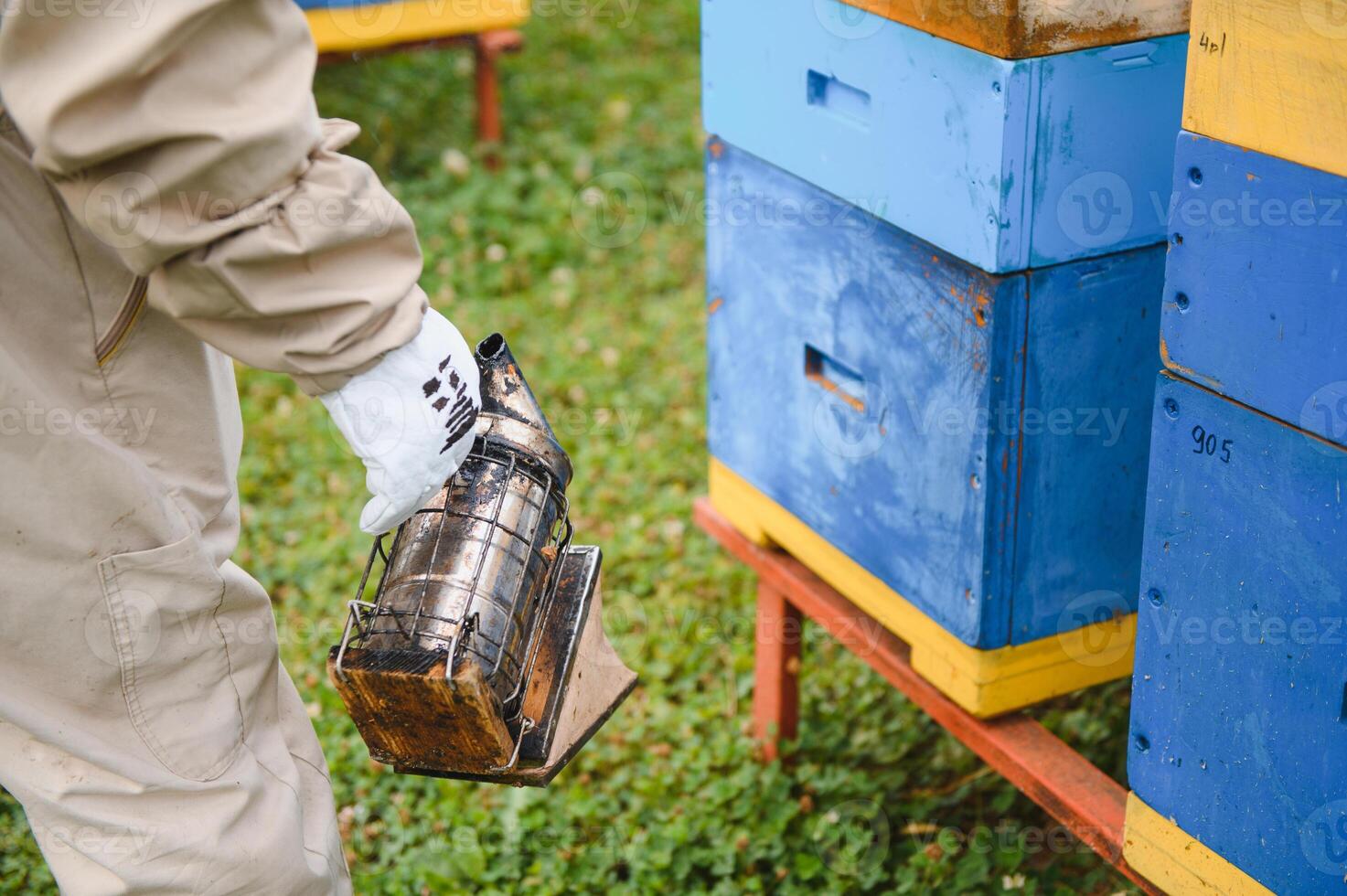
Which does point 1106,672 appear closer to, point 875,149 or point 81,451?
Result: point 875,149

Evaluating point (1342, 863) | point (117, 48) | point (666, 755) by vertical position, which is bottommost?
point (666, 755)

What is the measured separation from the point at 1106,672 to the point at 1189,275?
0.85 m

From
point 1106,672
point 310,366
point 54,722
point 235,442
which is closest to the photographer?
point 310,366

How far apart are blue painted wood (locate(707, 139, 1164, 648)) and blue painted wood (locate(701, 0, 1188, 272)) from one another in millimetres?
58

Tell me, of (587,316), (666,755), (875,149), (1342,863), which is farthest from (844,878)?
(587,316)

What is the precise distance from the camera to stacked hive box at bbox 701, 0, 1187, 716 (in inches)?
A: 72.5

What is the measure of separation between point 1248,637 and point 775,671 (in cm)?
124

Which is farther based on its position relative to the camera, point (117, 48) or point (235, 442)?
point (235, 442)

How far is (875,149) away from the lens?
79.7 inches
